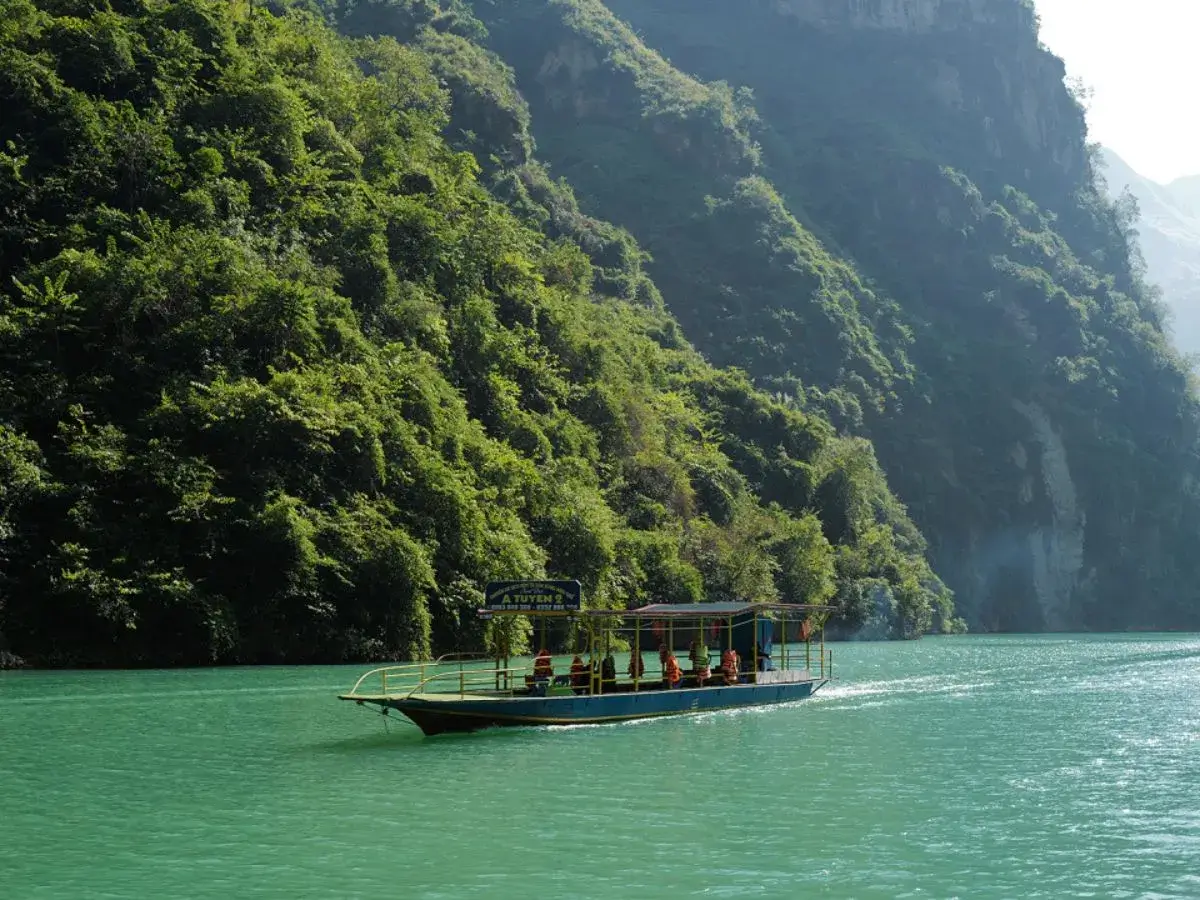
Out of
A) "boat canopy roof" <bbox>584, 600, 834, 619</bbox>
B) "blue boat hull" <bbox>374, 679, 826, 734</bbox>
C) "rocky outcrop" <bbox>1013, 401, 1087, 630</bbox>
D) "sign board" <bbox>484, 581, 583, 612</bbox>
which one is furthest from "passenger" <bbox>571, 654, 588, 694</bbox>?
"rocky outcrop" <bbox>1013, 401, 1087, 630</bbox>

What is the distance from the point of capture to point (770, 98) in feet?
513

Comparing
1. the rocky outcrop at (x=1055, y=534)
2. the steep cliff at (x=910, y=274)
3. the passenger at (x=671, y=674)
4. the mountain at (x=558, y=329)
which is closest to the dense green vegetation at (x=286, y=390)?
the mountain at (x=558, y=329)

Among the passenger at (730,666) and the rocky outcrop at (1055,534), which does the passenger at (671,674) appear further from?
the rocky outcrop at (1055,534)

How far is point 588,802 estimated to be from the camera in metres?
20.2

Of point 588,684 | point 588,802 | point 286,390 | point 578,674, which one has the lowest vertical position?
point 588,802

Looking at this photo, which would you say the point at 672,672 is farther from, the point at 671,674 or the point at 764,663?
the point at 764,663

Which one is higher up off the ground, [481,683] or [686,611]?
[686,611]

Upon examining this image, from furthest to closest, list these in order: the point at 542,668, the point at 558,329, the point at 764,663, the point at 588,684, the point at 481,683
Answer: the point at 558,329 → the point at 764,663 → the point at 481,683 → the point at 588,684 → the point at 542,668

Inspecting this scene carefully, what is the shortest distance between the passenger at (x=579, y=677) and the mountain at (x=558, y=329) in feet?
55.0

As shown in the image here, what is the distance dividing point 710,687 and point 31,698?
16.9 m

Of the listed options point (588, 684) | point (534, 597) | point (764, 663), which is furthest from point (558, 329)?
point (534, 597)

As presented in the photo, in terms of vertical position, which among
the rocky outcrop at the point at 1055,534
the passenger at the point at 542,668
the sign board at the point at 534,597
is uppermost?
the rocky outcrop at the point at 1055,534

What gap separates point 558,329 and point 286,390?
30702mm

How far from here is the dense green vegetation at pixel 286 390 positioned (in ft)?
144
